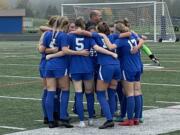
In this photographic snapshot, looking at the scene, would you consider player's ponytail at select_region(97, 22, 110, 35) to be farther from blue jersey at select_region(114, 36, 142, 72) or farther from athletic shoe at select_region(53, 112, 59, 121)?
athletic shoe at select_region(53, 112, 59, 121)

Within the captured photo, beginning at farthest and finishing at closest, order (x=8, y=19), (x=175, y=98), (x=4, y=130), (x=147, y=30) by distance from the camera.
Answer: (x=8, y=19) → (x=147, y=30) → (x=175, y=98) → (x=4, y=130)

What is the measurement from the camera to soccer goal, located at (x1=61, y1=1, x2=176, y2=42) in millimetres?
43188

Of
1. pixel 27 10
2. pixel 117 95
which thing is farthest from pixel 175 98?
pixel 27 10

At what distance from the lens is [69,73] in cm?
1138

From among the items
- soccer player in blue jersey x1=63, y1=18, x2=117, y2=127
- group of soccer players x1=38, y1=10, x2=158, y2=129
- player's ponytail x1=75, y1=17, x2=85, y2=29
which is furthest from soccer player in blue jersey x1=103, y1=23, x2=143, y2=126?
player's ponytail x1=75, y1=17, x2=85, y2=29

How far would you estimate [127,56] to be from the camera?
11.5 m

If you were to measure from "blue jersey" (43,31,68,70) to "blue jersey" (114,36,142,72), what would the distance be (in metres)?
0.97

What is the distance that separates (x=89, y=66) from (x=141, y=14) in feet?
112

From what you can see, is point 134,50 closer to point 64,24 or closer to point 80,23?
point 80,23

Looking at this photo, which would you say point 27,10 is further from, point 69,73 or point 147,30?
point 69,73

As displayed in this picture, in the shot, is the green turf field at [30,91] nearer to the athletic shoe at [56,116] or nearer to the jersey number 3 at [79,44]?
the athletic shoe at [56,116]

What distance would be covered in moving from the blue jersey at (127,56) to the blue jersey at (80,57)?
552mm

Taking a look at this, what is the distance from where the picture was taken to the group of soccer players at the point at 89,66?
11.2m

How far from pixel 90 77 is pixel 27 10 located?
286 ft
